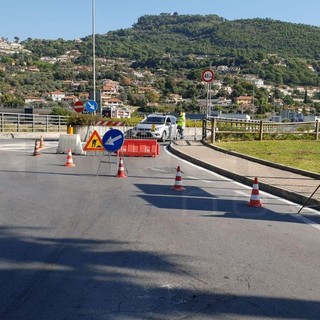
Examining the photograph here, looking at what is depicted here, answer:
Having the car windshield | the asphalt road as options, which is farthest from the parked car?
the asphalt road

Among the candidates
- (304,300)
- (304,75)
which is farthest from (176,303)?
(304,75)

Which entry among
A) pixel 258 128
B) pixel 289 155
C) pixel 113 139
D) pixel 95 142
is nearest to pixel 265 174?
pixel 113 139

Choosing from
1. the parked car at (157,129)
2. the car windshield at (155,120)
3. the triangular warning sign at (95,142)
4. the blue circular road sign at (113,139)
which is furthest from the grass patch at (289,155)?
the car windshield at (155,120)

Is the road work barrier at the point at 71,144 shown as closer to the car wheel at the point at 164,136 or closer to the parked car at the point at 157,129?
the parked car at the point at 157,129

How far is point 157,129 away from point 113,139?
11.7 metres

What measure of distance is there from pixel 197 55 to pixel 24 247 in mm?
120326

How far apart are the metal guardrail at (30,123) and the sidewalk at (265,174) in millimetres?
16658

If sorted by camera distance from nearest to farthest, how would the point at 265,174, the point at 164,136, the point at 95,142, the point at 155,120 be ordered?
the point at 265,174 < the point at 95,142 < the point at 164,136 < the point at 155,120

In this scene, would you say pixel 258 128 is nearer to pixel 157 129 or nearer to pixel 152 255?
pixel 157 129

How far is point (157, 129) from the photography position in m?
24.6

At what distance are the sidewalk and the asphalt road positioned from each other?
383 mm

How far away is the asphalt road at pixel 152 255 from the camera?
436 cm

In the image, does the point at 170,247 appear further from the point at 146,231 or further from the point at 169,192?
the point at 169,192

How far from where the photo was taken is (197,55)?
122812mm
